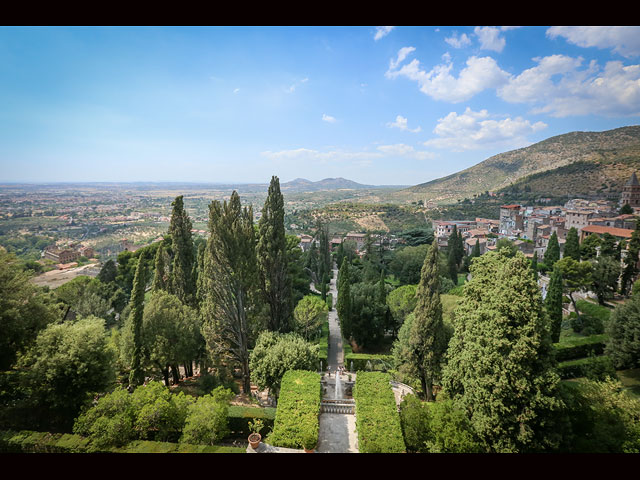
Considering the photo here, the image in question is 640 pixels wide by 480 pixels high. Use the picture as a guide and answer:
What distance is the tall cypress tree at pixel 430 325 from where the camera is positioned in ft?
32.8

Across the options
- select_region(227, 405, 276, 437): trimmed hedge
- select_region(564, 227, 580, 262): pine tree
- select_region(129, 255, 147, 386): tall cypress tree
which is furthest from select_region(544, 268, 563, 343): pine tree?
select_region(129, 255, 147, 386): tall cypress tree

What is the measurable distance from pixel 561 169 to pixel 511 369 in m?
50.6

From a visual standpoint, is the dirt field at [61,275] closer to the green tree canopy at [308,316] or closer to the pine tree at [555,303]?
the green tree canopy at [308,316]

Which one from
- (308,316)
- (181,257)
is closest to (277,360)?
(308,316)

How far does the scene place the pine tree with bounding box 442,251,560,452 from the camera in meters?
6.40

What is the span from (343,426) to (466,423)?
3.22m

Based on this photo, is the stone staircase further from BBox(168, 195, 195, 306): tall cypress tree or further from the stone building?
the stone building

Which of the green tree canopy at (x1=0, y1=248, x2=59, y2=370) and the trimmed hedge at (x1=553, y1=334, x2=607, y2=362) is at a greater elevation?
the green tree canopy at (x1=0, y1=248, x2=59, y2=370)

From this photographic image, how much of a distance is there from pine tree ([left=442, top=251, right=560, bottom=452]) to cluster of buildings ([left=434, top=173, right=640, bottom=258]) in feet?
61.6

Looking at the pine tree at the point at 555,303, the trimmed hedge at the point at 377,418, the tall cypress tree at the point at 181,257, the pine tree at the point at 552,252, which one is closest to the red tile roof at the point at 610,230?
the pine tree at the point at 552,252

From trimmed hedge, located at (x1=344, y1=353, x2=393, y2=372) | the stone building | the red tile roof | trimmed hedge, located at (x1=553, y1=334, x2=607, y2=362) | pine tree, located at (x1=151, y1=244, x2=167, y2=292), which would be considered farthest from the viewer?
the red tile roof
